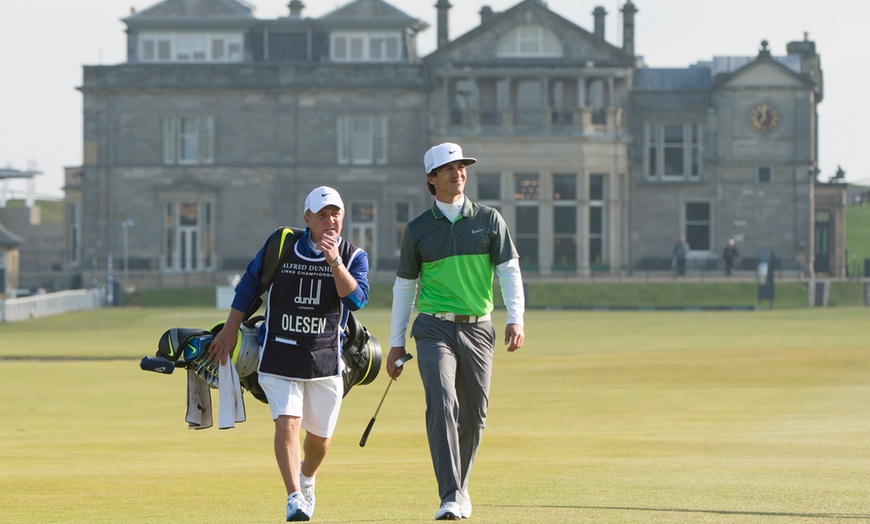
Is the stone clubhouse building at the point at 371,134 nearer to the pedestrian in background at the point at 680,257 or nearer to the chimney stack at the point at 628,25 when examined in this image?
the chimney stack at the point at 628,25

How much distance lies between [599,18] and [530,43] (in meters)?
5.08

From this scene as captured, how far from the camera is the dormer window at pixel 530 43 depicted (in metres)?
71.8

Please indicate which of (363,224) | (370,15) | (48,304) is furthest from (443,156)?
(370,15)

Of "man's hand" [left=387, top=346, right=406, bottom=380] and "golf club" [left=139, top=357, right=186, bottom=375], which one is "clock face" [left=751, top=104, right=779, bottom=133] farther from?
"golf club" [left=139, top=357, right=186, bottom=375]

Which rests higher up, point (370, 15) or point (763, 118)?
point (370, 15)

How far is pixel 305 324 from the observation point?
34.3 feet

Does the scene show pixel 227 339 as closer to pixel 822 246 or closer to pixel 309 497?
pixel 309 497

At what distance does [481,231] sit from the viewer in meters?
10.6

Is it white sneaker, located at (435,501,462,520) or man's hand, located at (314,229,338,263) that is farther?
man's hand, located at (314,229,338,263)

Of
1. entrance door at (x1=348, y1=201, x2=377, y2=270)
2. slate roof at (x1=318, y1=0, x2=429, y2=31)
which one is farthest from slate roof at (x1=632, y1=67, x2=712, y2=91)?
entrance door at (x1=348, y1=201, x2=377, y2=270)

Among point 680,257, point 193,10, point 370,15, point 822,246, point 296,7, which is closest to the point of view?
point 680,257

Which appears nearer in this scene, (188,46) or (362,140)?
(362,140)

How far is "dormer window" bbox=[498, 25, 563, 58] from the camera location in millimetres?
71750

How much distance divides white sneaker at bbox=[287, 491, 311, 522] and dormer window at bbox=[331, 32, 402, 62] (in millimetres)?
65359
